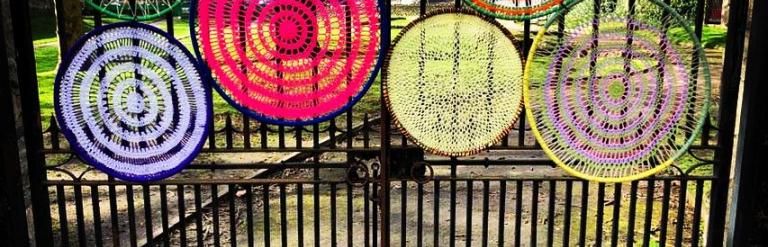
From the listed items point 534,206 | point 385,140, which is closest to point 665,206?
point 534,206

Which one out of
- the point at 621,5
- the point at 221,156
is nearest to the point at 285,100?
the point at 621,5

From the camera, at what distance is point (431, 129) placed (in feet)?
9.21

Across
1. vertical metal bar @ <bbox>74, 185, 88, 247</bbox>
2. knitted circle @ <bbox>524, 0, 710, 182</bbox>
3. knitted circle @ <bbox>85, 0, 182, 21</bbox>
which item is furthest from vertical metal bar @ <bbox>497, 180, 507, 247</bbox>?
vertical metal bar @ <bbox>74, 185, 88, 247</bbox>

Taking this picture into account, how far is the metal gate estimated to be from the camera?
289 cm

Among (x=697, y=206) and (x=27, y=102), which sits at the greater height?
(x=27, y=102)

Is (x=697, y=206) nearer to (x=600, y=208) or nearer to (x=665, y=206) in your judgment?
(x=665, y=206)

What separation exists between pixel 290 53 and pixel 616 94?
1.37 meters

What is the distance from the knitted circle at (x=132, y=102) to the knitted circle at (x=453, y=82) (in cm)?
84

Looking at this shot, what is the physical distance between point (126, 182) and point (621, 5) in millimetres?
2236

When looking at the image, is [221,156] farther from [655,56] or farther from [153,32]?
[655,56]

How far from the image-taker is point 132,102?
281 centimetres

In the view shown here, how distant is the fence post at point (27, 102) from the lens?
2.72 metres

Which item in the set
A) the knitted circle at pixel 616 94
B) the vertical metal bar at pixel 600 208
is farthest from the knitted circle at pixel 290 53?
the vertical metal bar at pixel 600 208

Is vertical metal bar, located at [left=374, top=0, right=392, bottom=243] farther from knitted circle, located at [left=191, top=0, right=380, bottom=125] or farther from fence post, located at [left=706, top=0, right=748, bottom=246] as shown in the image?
fence post, located at [left=706, top=0, right=748, bottom=246]
